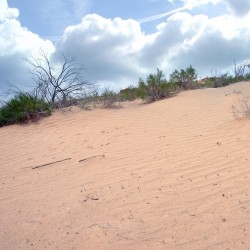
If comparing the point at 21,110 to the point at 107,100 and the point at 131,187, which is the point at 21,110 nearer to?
the point at 107,100

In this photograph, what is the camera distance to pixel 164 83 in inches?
561

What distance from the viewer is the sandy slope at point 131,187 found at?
3262mm

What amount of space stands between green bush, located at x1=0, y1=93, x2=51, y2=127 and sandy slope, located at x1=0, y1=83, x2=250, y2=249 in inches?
49.1

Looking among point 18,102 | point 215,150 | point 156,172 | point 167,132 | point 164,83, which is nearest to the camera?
point 156,172

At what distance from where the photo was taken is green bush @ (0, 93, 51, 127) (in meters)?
10.3

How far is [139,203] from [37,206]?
137 centimetres

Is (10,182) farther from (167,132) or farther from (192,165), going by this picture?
(167,132)

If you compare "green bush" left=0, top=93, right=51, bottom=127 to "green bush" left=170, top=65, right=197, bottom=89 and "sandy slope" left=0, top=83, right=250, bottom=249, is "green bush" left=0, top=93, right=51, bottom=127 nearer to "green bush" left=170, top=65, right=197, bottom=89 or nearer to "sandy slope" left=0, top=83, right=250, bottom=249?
"sandy slope" left=0, top=83, right=250, bottom=249

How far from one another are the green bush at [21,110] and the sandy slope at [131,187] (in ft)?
4.09

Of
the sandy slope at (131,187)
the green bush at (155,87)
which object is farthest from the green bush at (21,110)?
the green bush at (155,87)

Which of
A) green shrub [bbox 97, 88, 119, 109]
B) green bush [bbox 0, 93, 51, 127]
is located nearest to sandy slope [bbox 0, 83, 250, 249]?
green bush [bbox 0, 93, 51, 127]

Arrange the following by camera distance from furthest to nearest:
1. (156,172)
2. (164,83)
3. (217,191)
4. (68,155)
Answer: (164,83) < (68,155) < (156,172) < (217,191)

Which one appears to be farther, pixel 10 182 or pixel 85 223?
pixel 10 182

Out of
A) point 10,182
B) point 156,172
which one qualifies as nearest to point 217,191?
point 156,172
